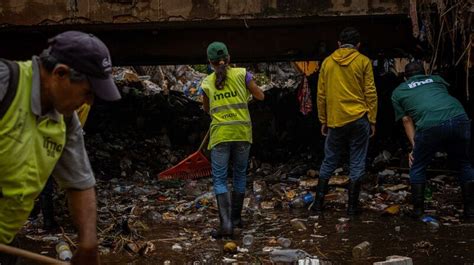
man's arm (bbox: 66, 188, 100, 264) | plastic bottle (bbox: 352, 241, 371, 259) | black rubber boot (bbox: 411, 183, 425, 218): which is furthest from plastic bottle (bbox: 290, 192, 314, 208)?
man's arm (bbox: 66, 188, 100, 264)

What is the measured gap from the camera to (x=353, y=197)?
5895 millimetres

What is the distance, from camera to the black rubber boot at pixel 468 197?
18.1 feet

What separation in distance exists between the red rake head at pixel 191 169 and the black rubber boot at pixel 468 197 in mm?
3315

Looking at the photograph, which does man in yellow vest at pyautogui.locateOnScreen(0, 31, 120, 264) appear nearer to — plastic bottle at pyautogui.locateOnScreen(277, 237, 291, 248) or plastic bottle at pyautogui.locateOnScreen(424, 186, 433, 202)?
plastic bottle at pyautogui.locateOnScreen(277, 237, 291, 248)

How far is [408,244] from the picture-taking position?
4.88 metres

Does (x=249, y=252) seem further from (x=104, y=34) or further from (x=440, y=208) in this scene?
(x=104, y=34)

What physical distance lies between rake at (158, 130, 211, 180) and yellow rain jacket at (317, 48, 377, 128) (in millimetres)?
2391

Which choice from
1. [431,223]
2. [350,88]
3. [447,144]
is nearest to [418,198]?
[431,223]

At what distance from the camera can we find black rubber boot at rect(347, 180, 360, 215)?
5.86m

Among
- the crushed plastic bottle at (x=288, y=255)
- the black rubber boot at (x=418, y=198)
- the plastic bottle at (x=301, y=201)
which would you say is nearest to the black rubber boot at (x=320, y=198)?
the plastic bottle at (x=301, y=201)

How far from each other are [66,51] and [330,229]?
3.93 metres

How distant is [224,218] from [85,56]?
3460mm

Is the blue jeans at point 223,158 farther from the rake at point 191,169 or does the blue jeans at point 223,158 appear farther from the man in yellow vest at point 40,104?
the man in yellow vest at point 40,104

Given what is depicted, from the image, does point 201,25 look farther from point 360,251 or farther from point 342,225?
point 360,251
